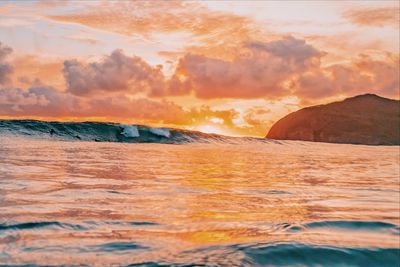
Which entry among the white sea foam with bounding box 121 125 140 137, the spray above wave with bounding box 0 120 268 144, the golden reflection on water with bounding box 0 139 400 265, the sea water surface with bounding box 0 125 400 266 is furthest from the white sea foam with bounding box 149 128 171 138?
the sea water surface with bounding box 0 125 400 266

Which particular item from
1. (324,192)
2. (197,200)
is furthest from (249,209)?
(324,192)

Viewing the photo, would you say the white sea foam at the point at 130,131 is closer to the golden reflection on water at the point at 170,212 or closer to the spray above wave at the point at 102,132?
the spray above wave at the point at 102,132

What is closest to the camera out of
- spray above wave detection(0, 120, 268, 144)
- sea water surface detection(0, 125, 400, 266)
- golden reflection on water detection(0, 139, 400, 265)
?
sea water surface detection(0, 125, 400, 266)

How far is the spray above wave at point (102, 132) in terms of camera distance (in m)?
57.8

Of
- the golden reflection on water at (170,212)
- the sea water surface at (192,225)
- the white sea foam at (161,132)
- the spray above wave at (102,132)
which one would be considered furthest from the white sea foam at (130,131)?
the sea water surface at (192,225)

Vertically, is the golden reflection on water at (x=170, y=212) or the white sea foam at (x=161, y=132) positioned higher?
the white sea foam at (x=161, y=132)

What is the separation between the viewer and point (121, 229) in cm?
556

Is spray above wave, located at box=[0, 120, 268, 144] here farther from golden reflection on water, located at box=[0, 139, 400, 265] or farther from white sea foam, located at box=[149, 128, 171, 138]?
golden reflection on water, located at box=[0, 139, 400, 265]

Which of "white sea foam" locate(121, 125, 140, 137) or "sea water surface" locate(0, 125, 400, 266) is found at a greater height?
"white sea foam" locate(121, 125, 140, 137)

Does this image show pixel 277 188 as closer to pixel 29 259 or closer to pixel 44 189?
pixel 44 189

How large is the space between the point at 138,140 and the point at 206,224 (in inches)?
2262

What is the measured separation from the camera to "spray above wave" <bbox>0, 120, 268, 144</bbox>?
57.8 m

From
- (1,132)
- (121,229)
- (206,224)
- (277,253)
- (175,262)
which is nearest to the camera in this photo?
(175,262)

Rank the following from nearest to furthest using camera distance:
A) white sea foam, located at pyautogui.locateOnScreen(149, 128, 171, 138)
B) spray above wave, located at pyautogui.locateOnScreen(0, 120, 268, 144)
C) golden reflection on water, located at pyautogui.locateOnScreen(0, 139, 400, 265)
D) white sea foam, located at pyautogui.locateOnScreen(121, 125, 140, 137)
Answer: golden reflection on water, located at pyautogui.locateOnScreen(0, 139, 400, 265) → spray above wave, located at pyautogui.locateOnScreen(0, 120, 268, 144) → white sea foam, located at pyautogui.locateOnScreen(121, 125, 140, 137) → white sea foam, located at pyautogui.locateOnScreen(149, 128, 171, 138)
